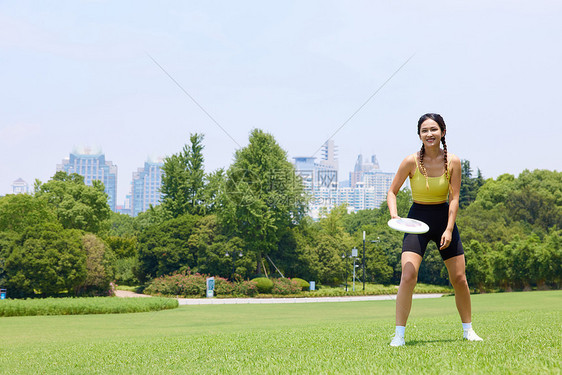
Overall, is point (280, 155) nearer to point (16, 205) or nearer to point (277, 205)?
point (277, 205)

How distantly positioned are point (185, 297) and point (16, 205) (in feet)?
59.7

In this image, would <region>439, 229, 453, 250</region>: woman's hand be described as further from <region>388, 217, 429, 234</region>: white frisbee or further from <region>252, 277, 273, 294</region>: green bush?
<region>252, 277, 273, 294</region>: green bush

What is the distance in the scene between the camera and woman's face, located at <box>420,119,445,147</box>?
585 centimetres

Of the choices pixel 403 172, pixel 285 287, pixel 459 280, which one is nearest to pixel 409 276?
pixel 459 280

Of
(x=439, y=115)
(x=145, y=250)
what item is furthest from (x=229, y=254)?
Answer: (x=439, y=115)

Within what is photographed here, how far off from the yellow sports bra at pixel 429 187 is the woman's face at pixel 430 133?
0.31 meters

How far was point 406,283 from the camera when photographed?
556cm

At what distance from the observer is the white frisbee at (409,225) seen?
5.29m

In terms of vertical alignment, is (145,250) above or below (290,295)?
above

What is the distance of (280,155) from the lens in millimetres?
51594

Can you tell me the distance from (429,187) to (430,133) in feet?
2.04

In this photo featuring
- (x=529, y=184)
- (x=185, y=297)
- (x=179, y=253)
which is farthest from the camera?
(x=529, y=184)

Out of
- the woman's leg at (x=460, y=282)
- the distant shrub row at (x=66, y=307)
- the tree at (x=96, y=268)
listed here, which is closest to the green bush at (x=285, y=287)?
the tree at (x=96, y=268)

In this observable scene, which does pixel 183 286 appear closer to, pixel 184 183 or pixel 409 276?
pixel 184 183
